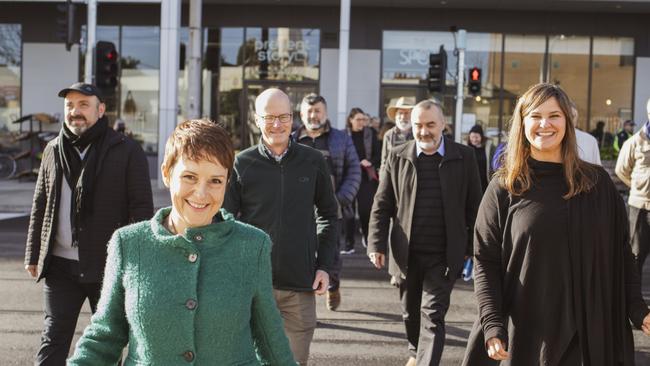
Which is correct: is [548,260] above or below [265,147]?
below

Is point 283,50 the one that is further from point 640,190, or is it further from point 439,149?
point 439,149

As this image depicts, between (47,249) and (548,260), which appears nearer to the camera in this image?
(548,260)

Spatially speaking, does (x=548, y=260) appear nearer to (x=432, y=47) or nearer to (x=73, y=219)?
(x=73, y=219)

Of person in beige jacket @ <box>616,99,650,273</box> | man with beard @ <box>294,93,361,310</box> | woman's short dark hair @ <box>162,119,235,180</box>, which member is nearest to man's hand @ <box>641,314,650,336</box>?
woman's short dark hair @ <box>162,119,235,180</box>

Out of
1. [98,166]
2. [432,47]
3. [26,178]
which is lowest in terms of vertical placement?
[26,178]

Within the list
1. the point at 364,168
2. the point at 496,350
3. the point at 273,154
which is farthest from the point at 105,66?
the point at 496,350

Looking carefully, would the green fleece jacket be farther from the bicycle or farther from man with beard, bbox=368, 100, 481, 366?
the bicycle

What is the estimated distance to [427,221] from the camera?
584 cm

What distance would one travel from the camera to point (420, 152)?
599cm

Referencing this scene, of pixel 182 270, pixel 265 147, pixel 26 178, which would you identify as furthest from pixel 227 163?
pixel 26 178

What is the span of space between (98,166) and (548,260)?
261 centimetres

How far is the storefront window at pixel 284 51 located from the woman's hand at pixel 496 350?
22.2 metres

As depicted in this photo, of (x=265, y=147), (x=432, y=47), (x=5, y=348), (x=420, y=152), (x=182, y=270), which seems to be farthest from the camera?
(x=432, y=47)

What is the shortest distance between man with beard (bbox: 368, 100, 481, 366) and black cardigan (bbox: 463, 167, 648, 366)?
1.93 metres
